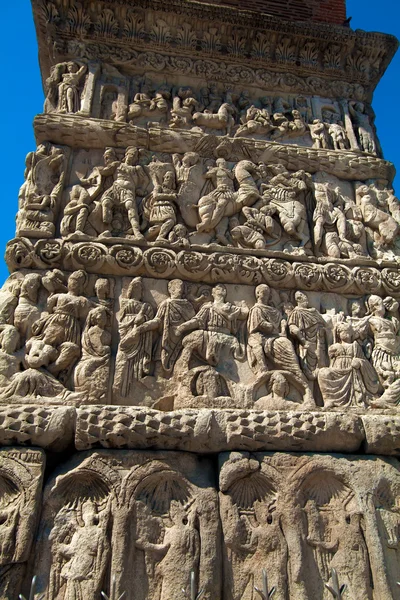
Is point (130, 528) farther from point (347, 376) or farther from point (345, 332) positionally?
point (345, 332)

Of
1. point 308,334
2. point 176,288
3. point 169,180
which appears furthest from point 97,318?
point 308,334

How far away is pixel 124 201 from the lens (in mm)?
5230

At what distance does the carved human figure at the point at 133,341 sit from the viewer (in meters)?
4.34

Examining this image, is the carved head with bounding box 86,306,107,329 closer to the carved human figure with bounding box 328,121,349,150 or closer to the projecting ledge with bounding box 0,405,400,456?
the projecting ledge with bounding box 0,405,400,456

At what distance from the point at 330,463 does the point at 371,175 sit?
3.58 meters

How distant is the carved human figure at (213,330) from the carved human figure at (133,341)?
0.97 ft

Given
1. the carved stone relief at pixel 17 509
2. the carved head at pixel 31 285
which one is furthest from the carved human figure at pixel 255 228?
the carved stone relief at pixel 17 509

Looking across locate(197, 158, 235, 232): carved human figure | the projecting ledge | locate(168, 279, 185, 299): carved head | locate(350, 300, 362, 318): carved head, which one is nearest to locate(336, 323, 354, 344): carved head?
locate(350, 300, 362, 318): carved head

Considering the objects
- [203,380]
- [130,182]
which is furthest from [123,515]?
[130,182]

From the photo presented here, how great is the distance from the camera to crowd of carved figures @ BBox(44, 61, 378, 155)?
236 inches

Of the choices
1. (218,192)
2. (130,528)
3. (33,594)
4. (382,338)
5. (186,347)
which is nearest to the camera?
(33,594)

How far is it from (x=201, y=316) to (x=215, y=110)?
294cm

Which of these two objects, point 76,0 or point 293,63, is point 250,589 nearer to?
point 293,63

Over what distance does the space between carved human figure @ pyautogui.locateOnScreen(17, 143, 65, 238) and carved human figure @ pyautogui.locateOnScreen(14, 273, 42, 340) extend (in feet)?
1.67
